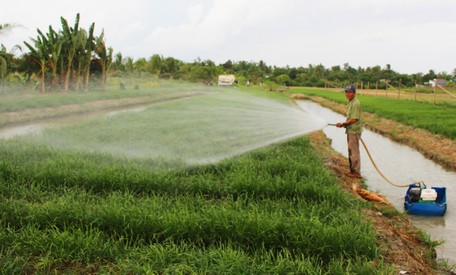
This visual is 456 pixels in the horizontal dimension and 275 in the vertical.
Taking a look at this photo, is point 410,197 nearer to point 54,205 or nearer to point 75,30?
point 54,205

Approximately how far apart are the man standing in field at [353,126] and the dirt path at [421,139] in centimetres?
293

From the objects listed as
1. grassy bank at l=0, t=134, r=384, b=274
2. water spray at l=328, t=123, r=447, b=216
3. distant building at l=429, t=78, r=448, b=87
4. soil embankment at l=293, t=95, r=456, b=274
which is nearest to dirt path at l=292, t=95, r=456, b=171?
soil embankment at l=293, t=95, r=456, b=274

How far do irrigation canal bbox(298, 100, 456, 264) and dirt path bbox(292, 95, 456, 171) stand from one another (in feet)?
0.68

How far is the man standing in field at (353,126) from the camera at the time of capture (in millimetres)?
7309

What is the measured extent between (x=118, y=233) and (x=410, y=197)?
13.3ft

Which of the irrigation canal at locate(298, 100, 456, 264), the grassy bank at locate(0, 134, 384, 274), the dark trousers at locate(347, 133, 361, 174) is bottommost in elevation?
the irrigation canal at locate(298, 100, 456, 264)

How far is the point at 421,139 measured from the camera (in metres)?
12.1

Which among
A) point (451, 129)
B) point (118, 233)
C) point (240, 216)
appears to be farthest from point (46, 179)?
point (451, 129)

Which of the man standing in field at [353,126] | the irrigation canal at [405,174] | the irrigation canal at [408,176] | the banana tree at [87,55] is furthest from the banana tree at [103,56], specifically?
the man standing in field at [353,126]

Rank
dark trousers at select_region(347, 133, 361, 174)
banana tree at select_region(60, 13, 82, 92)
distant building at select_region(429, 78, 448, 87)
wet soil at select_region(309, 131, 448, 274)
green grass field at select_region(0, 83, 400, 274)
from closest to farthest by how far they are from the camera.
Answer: green grass field at select_region(0, 83, 400, 274) < wet soil at select_region(309, 131, 448, 274) < dark trousers at select_region(347, 133, 361, 174) < distant building at select_region(429, 78, 448, 87) < banana tree at select_region(60, 13, 82, 92)

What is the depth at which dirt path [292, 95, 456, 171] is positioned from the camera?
9963 millimetres

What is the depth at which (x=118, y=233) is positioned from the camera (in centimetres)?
398

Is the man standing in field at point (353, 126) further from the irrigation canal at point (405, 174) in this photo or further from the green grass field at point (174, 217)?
the green grass field at point (174, 217)

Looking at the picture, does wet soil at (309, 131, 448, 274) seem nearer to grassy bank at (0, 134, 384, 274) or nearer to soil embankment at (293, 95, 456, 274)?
soil embankment at (293, 95, 456, 274)
